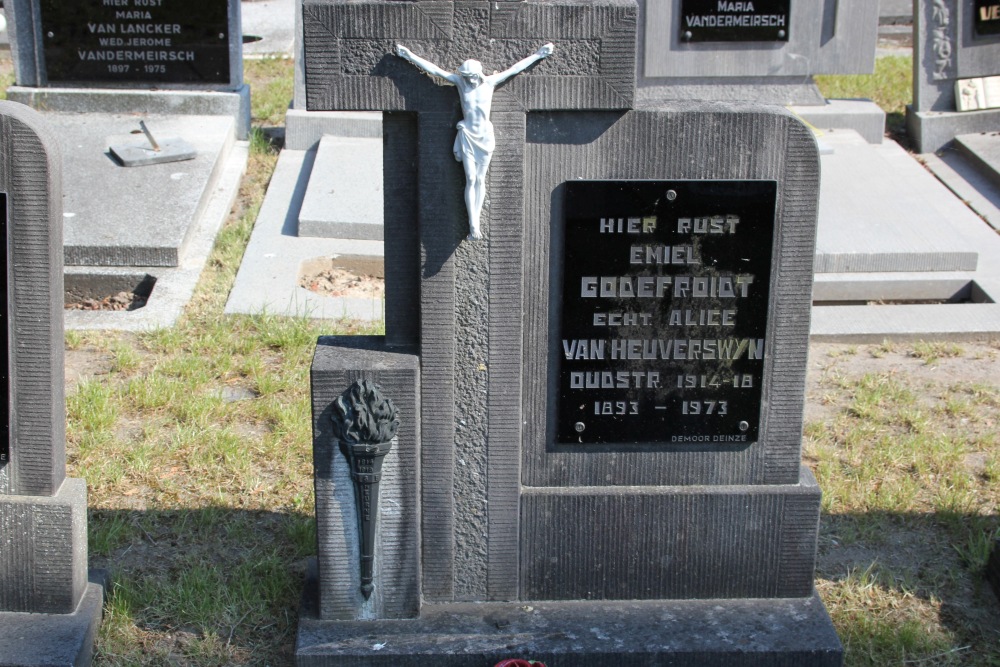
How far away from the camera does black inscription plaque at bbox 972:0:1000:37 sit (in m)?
9.20

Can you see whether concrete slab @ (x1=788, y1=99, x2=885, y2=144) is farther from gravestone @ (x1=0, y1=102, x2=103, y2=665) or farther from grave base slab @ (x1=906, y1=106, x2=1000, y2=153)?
gravestone @ (x1=0, y1=102, x2=103, y2=665)

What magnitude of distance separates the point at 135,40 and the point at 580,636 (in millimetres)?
6235

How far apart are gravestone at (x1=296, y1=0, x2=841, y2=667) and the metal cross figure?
0.13 feet

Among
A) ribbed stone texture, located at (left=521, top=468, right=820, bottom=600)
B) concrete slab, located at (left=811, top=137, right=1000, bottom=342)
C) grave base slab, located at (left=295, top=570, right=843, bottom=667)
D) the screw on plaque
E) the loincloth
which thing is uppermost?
the loincloth

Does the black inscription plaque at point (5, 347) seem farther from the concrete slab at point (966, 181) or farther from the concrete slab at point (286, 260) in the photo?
the concrete slab at point (966, 181)

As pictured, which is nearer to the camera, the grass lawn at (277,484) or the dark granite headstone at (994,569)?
the grass lawn at (277,484)

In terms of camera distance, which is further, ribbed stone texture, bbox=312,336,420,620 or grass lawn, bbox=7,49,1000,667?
grass lawn, bbox=7,49,1000,667

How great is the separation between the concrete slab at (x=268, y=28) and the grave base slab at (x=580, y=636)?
27.4 ft

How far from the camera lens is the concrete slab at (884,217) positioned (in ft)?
22.6

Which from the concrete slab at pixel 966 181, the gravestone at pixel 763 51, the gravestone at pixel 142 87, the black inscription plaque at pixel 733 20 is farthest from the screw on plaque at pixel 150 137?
the concrete slab at pixel 966 181

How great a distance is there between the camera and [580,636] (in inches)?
153

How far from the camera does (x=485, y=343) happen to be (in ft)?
12.4

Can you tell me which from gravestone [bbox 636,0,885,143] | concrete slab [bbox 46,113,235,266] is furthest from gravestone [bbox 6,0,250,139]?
gravestone [bbox 636,0,885,143]

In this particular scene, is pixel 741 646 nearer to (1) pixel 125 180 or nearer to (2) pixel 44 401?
(2) pixel 44 401
